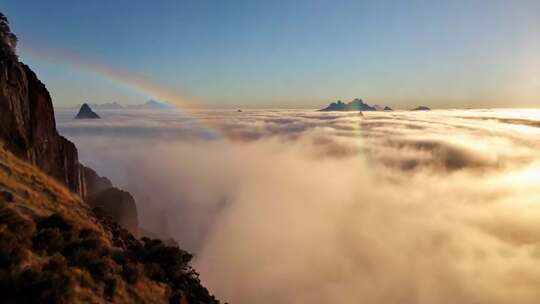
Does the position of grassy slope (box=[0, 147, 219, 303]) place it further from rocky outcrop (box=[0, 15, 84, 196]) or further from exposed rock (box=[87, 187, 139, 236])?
→ exposed rock (box=[87, 187, 139, 236])

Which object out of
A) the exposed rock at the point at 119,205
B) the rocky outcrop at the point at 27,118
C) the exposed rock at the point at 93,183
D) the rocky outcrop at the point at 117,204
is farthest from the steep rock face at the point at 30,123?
the exposed rock at the point at 93,183

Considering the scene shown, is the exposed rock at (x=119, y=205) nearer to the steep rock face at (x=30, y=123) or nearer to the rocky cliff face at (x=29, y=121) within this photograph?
the rocky cliff face at (x=29, y=121)

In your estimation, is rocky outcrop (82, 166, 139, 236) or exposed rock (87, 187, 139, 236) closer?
rocky outcrop (82, 166, 139, 236)

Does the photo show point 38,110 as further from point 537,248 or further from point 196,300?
point 537,248

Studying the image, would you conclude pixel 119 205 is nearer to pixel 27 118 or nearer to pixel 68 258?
pixel 27 118

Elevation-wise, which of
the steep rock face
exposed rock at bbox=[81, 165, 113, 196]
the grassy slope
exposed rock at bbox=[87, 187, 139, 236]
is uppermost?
the steep rock face

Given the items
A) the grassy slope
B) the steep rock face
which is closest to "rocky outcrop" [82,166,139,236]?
the steep rock face

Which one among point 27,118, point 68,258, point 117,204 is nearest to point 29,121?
point 27,118

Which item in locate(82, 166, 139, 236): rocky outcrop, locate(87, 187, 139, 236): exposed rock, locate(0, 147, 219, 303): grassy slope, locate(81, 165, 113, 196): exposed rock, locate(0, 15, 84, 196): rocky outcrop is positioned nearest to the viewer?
locate(0, 147, 219, 303): grassy slope

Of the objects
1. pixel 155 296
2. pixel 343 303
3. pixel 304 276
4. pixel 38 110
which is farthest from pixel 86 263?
pixel 304 276
